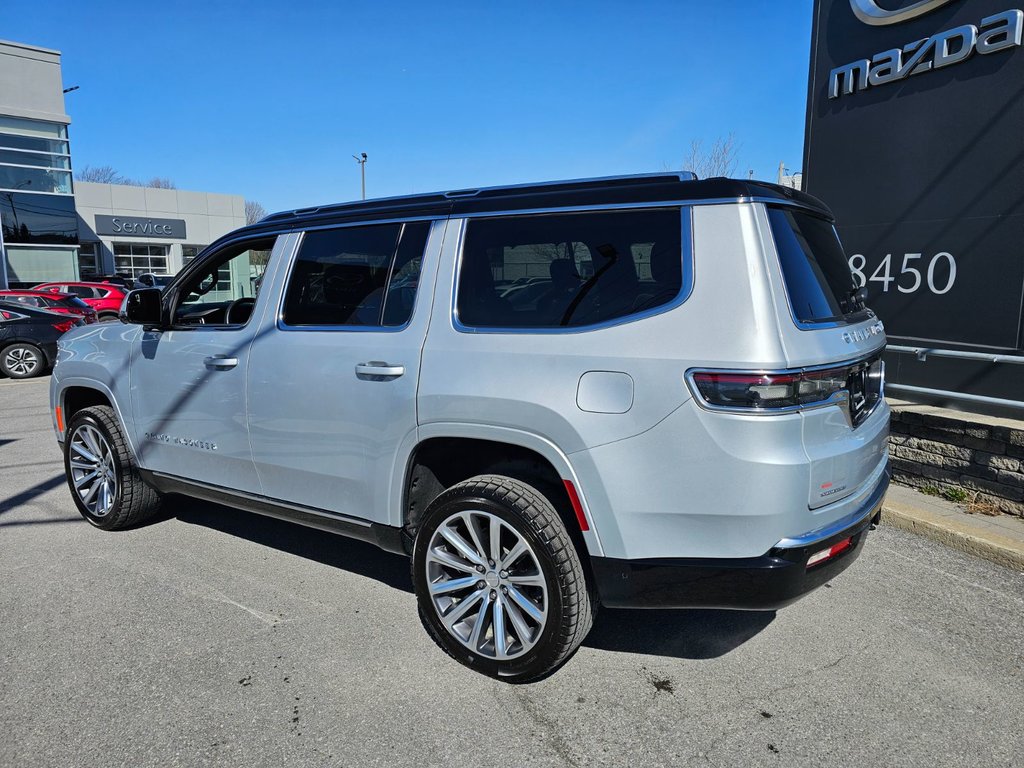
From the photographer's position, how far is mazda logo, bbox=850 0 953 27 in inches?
231

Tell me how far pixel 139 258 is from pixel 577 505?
1670 inches

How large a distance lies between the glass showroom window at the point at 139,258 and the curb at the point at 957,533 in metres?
40.8

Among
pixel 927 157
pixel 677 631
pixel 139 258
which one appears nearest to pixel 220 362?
pixel 677 631

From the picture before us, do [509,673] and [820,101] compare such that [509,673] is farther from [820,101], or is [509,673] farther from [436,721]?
[820,101]

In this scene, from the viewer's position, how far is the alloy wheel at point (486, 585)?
289 cm

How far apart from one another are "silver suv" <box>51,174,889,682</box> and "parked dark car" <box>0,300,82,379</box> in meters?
11.3

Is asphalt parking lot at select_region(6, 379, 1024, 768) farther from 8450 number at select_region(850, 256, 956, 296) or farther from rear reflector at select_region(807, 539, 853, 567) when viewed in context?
8450 number at select_region(850, 256, 956, 296)

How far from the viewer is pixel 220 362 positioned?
3850mm

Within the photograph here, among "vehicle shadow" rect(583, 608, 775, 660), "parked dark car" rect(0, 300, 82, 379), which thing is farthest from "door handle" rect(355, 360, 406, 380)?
"parked dark car" rect(0, 300, 82, 379)

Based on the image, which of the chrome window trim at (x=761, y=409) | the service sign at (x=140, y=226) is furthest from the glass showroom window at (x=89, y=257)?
the chrome window trim at (x=761, y=409)

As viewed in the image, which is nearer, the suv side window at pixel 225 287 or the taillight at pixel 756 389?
the taillight at pixel 756 389

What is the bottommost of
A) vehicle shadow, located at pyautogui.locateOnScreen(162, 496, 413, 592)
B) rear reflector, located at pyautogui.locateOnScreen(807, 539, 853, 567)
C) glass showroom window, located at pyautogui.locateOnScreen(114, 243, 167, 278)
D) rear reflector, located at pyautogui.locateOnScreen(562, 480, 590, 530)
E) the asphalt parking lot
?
vehicle shadow, located at pyautogui.locateOnScreen(162, 496, 413, 592)

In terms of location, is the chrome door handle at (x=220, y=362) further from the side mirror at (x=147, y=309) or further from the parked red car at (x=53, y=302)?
the parked red car at (x=53, y=302)

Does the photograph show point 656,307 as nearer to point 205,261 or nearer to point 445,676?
point 445,676
